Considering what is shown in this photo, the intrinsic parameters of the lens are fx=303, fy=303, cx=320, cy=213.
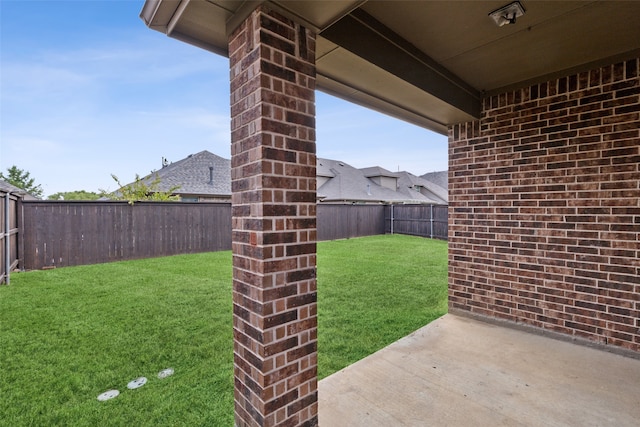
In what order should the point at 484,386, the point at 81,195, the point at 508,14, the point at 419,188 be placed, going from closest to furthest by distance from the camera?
the point at 508,14 → the point at 484,386 → the point at 81,195 → the point at 419,188

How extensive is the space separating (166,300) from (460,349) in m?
3.97

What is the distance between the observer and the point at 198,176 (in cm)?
1667

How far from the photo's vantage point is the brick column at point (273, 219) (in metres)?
1.43

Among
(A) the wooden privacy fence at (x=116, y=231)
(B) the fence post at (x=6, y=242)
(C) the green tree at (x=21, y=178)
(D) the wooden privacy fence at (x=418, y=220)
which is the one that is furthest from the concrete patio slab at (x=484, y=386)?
(C) the green tree at (x=21, y=178)

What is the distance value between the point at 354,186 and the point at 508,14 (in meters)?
21.1

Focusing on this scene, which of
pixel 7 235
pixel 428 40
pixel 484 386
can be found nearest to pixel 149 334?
pixel 484 386

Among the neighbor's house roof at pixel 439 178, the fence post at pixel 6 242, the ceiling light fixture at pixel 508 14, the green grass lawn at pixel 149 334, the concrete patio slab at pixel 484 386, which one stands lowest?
the green grass lawn at pixel 149 334

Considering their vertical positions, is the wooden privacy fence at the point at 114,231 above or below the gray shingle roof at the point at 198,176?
below

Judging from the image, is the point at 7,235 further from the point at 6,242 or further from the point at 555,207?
the point at 555,207

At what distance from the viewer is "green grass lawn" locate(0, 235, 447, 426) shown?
2043mm

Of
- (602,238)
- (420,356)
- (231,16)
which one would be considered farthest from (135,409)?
(602,238)

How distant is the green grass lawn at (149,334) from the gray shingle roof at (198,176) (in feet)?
31.1

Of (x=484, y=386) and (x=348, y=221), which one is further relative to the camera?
(x=348, y=221)

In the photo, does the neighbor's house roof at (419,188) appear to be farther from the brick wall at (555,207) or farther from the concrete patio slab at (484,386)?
the concrete patio slab at (484,386)
